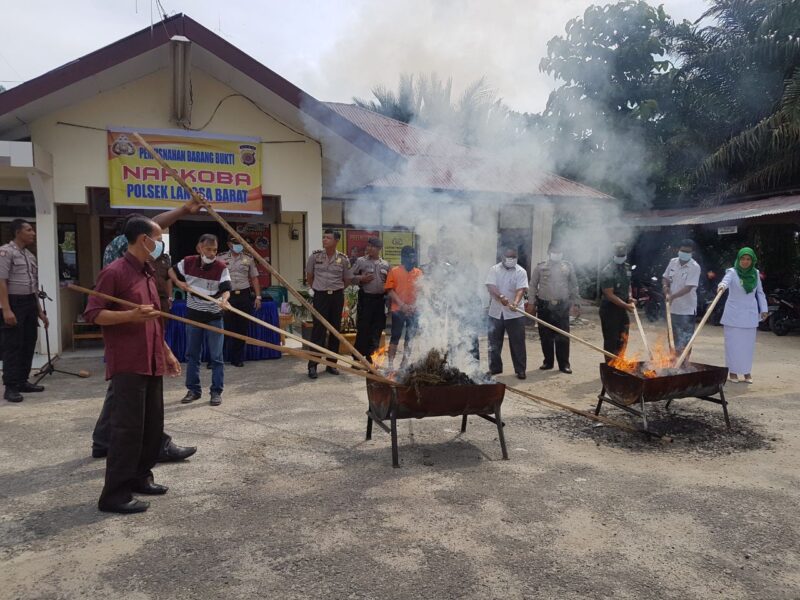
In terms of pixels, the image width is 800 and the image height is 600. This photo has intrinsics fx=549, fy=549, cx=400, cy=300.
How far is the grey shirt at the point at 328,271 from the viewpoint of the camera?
7594 mm

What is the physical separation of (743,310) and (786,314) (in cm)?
607

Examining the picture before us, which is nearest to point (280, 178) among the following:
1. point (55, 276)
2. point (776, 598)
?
point (55, 276)

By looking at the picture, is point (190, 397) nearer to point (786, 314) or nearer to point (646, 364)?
point (646, 364)

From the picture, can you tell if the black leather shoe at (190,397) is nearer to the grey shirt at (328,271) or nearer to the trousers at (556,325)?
the grey shirt at (328,271)

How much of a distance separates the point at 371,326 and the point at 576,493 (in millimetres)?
4294

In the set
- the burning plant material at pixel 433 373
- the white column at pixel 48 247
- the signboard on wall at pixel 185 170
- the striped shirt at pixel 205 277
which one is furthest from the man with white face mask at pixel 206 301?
the white column at pixel 48 247

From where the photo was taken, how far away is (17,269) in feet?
20.4

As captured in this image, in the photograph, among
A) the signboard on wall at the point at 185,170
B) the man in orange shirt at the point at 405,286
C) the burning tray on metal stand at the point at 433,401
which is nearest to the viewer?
the burning tray on metal stand at the point at 433,401

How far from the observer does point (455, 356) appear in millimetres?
4945

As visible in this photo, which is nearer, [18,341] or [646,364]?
[646,364]

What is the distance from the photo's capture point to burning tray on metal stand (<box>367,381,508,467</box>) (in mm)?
4309

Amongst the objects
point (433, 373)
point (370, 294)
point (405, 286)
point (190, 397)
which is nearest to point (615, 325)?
point (405, 286)

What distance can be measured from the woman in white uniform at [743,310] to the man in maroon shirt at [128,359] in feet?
22.5

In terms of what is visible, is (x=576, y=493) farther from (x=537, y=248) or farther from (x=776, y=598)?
(x=537, y=248)
